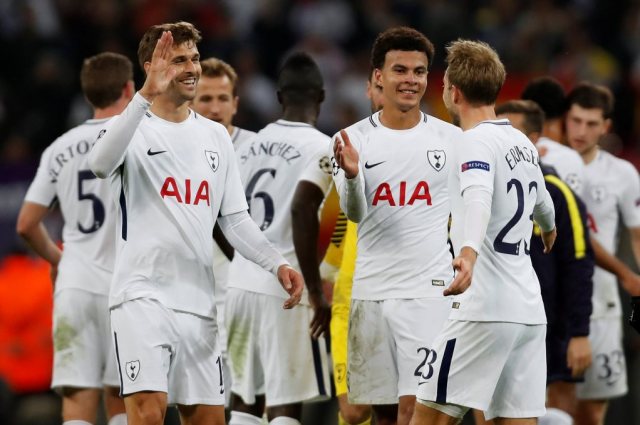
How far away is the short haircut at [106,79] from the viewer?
342 inches

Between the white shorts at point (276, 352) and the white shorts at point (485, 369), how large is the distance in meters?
1.75

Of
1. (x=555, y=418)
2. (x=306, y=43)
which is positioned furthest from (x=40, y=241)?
(x=306, y=43)

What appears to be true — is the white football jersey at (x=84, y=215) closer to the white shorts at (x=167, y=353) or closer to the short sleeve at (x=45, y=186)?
the short sleeve at (x=45, y=186)

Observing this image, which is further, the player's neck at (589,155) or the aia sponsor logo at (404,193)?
the player's neck at (589,155)

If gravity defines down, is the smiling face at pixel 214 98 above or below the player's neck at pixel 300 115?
above

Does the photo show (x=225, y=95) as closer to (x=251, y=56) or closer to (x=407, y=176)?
(x=407, y=176)

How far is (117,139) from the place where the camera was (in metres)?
6.62

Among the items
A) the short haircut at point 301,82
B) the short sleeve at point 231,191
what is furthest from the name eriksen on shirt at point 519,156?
the short haircut at point 301,82

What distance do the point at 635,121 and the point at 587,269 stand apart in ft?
25.8

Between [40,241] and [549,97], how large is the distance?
3830 mm

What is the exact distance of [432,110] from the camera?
51.0 feet

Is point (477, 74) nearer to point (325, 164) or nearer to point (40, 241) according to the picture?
point (325, 164)

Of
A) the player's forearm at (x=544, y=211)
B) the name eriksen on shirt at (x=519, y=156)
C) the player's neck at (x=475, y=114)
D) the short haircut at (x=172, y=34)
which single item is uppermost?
the short haircut at (x=172, y=34)

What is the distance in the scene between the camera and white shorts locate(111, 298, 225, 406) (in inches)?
264
